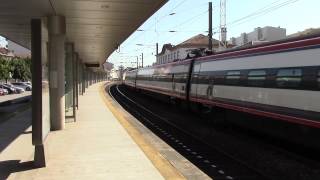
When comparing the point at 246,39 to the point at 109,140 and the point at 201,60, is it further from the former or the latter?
the point at 109,140

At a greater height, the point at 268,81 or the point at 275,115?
the point at 268,81

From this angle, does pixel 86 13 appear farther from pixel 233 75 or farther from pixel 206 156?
pixel 206 156

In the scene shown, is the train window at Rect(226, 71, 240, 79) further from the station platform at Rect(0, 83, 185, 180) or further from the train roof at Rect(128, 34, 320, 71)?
the station platform at Rect(0, 83, 185, 180)

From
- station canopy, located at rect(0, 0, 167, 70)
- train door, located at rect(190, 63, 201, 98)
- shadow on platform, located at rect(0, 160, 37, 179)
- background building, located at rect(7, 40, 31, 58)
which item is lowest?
shadow on platform, located at rect(0, 160, 37, 179)

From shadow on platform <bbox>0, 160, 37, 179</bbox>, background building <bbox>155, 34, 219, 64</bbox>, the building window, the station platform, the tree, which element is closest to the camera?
the station platform

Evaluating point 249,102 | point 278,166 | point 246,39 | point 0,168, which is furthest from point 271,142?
point 246,39

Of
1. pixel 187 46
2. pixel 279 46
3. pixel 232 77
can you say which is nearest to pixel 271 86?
pixel 279 46

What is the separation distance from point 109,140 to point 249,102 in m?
4.15

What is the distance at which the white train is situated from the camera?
12.4 meters

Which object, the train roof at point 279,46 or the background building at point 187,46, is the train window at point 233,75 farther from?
the background building at point 187,46

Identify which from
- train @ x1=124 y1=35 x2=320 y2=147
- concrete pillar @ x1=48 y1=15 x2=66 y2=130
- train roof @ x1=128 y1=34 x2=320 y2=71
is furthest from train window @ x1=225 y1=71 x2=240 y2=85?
concrete pillar @ x1=48 y1=15 x2=66 y2=130

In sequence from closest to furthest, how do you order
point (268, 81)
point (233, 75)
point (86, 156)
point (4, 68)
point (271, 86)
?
point (86, 156) < point (271, 86) < point (268, 81) < point (233, 75) < point (4, 68)

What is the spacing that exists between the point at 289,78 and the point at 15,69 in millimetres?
84179

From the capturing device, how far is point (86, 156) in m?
12.6
